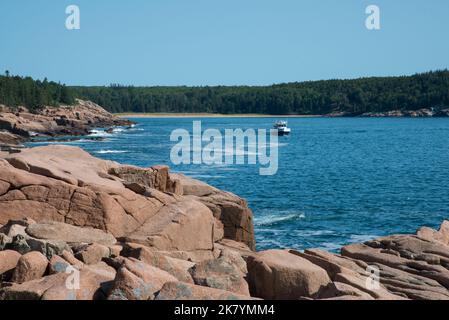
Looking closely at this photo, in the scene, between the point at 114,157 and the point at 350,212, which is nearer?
the point at 350,212

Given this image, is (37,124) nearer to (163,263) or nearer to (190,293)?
(163,263)

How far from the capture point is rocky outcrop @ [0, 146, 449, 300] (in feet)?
40.7

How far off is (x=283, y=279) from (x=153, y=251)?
110 inches

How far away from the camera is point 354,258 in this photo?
19297mm

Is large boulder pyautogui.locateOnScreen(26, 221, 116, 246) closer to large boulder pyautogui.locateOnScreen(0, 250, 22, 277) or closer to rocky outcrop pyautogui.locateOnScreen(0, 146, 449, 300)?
rocky outcrop pyautogui.locateOnScreen(0, 146, 449, 300)

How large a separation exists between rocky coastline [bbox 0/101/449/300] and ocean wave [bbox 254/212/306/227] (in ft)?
28.2

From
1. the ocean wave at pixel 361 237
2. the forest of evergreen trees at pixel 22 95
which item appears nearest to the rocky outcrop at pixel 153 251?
the ocean wave at pixel 361 237

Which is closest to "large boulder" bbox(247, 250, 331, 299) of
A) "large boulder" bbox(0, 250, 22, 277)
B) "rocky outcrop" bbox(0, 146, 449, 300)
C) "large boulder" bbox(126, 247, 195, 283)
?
"rocky outcrop" bbox(0, 146, 449, 300)

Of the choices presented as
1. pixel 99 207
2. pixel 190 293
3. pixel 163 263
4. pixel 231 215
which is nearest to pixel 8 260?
pixel 163 263

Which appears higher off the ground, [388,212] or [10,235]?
[10,235]

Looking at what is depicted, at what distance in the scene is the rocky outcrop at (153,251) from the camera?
40.7ft

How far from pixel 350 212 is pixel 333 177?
1841 centimetres

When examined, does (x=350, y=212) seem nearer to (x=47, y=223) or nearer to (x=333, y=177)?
(x=333, y=177)
